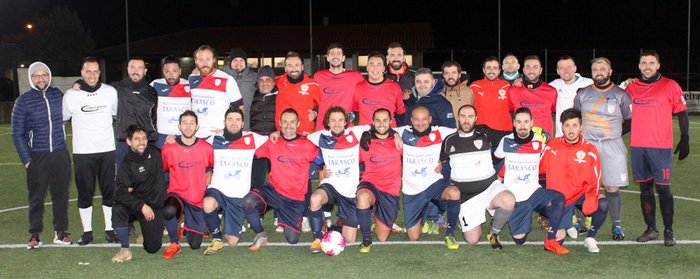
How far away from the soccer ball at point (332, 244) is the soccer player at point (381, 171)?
0.55 m

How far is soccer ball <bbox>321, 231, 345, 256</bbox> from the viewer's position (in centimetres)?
546

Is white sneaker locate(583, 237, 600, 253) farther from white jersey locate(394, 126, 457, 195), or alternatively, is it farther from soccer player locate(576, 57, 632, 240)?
white jersey locate(394, 126, 457, 195)

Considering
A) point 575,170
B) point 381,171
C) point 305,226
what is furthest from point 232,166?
point 575,170

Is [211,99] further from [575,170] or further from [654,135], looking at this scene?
[654,135]

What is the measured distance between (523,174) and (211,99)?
3007 mm

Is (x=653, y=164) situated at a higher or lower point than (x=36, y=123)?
lower

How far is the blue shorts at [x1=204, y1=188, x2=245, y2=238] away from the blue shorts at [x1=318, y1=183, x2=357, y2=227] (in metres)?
0.77

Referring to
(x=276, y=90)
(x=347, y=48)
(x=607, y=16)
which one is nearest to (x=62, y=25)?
(x=347, y=48)

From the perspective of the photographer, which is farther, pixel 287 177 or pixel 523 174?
pixel 287 177

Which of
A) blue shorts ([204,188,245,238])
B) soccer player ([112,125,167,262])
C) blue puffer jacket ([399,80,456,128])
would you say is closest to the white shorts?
blue puffer jacket ([399,80,456,128])

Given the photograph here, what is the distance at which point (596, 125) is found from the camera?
6.07 meters

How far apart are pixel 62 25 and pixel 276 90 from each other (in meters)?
46.0

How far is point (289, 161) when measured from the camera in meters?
6.04

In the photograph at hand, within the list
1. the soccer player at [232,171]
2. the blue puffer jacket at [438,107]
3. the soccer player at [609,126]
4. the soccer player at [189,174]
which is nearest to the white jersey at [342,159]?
the soccer player at [232,171]
